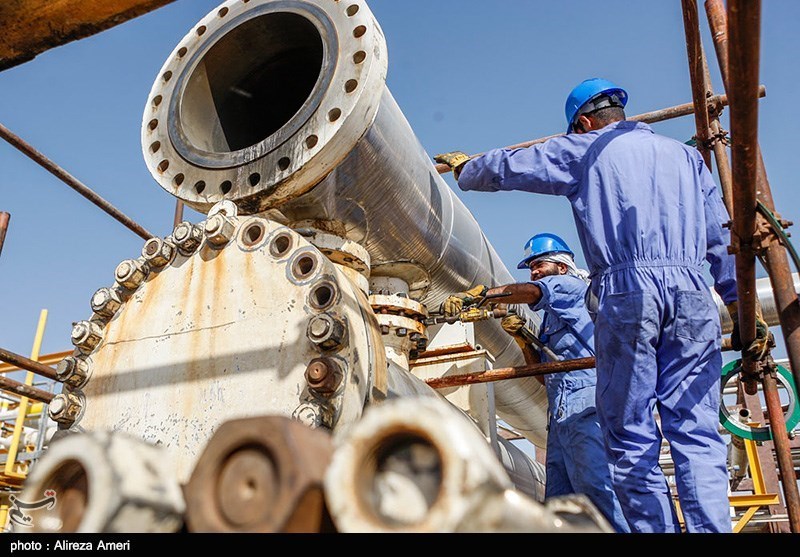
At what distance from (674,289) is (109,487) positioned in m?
1.77

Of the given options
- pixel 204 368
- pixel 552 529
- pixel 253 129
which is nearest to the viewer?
pixel 552 529

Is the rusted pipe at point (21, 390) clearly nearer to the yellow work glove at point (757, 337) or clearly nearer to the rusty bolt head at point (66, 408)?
the rusty bolt head at point (66, 408)

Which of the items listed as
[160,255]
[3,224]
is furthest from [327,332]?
[3,224]

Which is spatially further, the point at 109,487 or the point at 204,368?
the point at 204,368

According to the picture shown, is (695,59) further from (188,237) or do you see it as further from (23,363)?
(23,363)

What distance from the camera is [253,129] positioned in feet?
8.90

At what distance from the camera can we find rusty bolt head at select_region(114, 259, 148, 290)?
6.90ft

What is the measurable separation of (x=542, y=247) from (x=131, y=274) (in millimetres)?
2801

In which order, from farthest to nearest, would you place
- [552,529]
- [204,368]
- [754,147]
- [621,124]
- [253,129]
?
[253,129]
[621,124]
[204,368]
[754,147]
[552,529]

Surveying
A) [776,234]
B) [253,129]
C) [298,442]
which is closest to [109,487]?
[298,442]

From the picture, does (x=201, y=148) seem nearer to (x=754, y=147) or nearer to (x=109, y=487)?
(x=754, y=147)

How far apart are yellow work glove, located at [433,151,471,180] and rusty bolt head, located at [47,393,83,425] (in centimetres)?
152

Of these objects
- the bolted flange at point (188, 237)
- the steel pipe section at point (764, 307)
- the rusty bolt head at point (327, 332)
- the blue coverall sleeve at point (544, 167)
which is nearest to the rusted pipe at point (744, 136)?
the blue coverall sleeve at point (544, 167)

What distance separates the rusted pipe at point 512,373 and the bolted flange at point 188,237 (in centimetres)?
148
